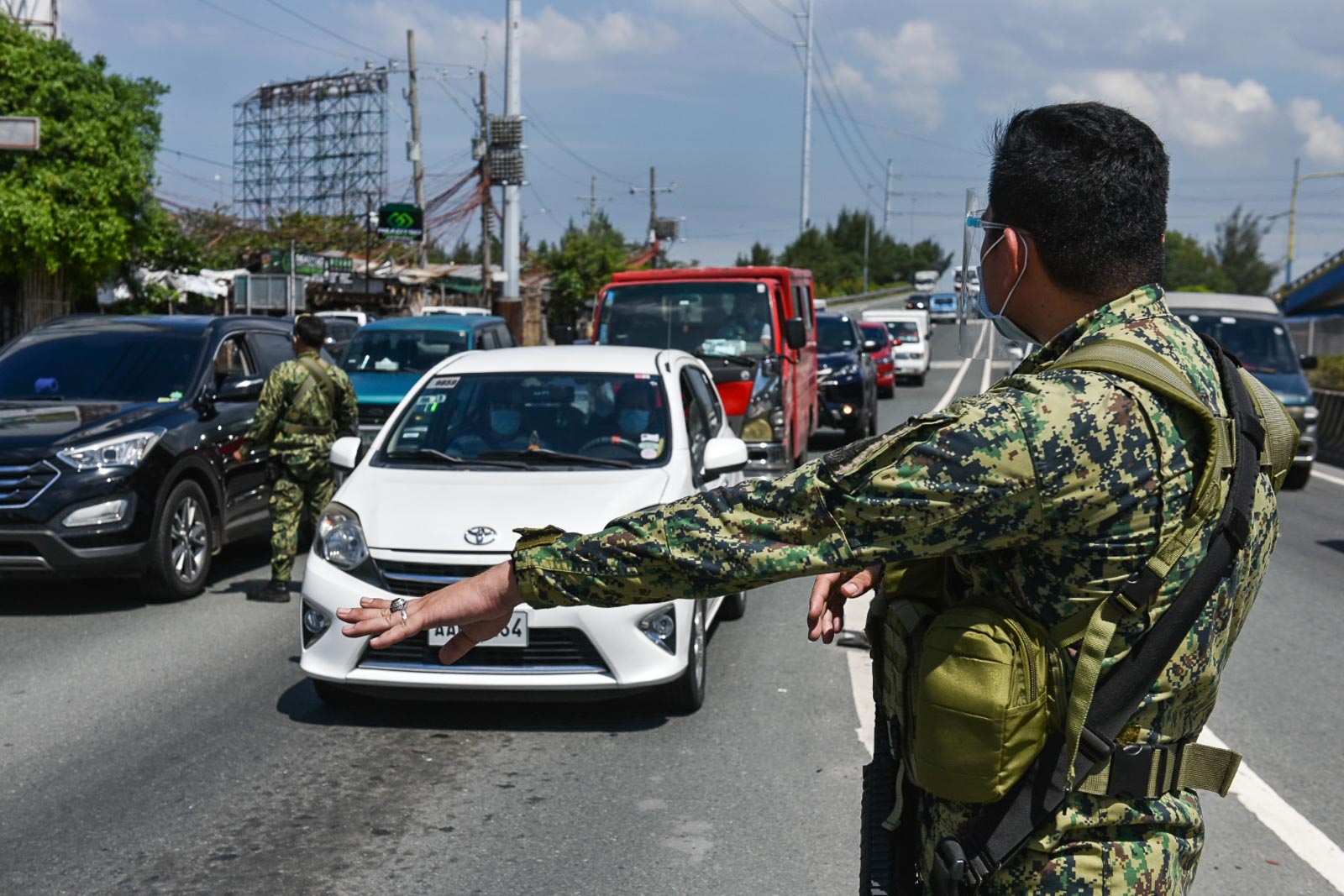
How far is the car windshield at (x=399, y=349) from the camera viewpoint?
15.3 meters

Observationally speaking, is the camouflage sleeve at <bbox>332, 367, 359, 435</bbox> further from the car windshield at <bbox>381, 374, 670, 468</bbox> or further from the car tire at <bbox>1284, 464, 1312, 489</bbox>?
the car tire at <bbox>1284, 464, 1312, 489</bbox>

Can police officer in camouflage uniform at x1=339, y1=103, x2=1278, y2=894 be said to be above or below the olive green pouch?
above

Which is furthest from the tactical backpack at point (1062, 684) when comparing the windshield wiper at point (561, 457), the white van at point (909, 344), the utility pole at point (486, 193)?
the white van at point (909, 344)

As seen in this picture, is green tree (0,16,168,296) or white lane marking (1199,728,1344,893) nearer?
white lane marking (1199,728,1344,893)

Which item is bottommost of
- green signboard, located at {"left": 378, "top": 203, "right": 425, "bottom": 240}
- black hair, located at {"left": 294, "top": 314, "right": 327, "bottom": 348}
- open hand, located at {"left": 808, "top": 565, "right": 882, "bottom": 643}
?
open hand, located at {"left": 808, "top": 565, "right": 882, "bottom": 643}

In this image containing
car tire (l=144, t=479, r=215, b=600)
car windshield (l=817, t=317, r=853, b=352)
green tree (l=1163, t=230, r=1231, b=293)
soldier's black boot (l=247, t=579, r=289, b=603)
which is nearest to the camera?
car tire (l=144, t=479, r=215, b=600)

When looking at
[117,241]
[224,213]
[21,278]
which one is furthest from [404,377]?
[224,213]

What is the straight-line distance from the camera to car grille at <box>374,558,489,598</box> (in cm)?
590

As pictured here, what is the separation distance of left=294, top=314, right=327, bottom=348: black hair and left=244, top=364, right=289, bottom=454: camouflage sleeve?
27 cm

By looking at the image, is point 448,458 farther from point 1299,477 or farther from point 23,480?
point 1299,477

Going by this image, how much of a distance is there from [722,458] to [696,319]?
23.6 feet

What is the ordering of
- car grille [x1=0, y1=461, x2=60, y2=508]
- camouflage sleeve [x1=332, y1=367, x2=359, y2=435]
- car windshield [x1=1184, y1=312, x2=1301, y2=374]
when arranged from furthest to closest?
car windshield [x1=1184, y1=312, x2=1301, y2=374] → camouflage sleeve [x1=332, y1=367, x2=359, y2=435] → car grille [x1=0, y1=461, x2=60, y2=508]

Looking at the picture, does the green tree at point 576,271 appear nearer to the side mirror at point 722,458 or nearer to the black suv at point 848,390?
the black suv at point 848,390

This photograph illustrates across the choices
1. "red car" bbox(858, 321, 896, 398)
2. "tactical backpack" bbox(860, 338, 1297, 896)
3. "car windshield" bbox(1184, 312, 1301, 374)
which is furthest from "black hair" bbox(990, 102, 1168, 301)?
"red car" bbox(858, 321, 896, 398)
